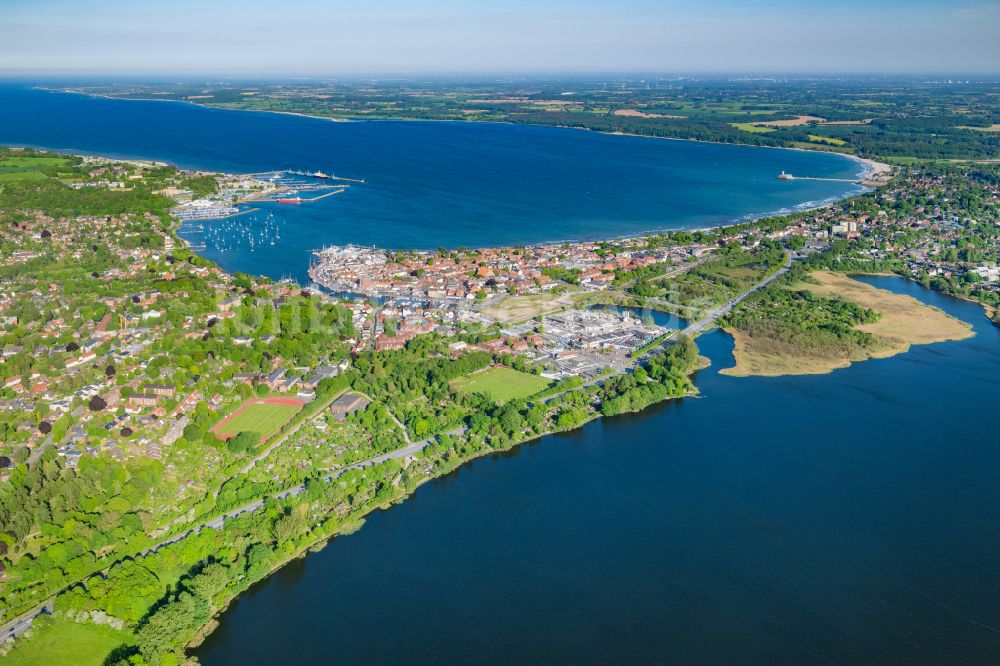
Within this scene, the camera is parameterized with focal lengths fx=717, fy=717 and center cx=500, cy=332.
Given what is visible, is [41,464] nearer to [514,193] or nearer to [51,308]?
[51,308]

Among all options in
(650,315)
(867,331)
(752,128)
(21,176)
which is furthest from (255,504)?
(752,128)

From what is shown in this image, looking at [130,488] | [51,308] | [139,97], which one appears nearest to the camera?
[130,488]

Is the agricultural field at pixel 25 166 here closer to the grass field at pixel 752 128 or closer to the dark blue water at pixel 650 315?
the dark blue water at pixel 650 315

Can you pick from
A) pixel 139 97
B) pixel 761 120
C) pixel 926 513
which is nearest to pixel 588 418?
pixel 926 513

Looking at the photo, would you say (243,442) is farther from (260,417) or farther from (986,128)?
(986,128)

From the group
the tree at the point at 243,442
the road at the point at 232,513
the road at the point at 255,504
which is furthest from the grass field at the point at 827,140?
the tree at the point at 243,442
